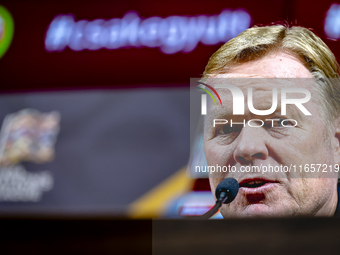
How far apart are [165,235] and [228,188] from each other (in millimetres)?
394

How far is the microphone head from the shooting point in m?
1.00

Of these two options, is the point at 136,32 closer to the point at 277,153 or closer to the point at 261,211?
Result: the point at 277,153

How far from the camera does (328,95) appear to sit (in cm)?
100

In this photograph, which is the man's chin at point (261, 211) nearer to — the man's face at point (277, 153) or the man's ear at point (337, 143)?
the man's face at point (277, 153)

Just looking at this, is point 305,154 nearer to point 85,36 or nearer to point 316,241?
point 316,241

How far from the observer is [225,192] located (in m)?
1.02

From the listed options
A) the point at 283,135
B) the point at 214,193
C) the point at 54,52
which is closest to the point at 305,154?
the point at 283,135

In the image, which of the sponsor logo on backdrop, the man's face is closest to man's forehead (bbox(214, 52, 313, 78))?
Result: the man's face

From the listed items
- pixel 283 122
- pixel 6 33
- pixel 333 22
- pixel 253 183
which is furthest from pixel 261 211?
pixel 6 33

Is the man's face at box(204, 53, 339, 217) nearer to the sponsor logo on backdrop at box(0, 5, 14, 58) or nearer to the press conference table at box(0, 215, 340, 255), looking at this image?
the press conference table at box(0, 215, 340, 255)

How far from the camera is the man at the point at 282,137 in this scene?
38.6 inches

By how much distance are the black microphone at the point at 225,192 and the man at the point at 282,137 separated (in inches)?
0.6

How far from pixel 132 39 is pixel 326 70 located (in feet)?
2.89

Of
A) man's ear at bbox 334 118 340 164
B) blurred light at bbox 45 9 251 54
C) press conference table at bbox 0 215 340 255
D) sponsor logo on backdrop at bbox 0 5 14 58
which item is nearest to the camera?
man's ear at bbox 334 118 340 164
